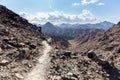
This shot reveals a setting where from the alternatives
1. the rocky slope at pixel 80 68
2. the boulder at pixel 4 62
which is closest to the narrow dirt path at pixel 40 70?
the rocky slope at pixel 80 68

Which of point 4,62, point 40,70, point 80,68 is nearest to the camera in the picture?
point 4,62

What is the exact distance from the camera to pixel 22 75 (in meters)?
27.1

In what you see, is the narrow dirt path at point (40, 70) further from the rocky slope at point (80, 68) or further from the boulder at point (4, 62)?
the boulder at point (4, 62)

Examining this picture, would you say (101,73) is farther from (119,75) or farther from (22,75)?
(22,75)

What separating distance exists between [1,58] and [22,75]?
14.1 ft

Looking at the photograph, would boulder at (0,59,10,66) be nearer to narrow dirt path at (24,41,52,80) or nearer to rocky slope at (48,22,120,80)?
narrow dirt path at (24,41,52,80)

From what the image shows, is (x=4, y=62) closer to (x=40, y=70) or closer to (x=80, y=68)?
(x=40, y=70)

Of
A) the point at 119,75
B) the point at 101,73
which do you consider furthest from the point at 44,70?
the point at 119,75

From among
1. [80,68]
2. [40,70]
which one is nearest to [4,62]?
[40,70]

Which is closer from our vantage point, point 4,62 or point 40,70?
point 4,62

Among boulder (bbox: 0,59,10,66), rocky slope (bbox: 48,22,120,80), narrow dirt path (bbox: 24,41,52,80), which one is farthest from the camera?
rocky slope (bbox: 48,22,120,80)

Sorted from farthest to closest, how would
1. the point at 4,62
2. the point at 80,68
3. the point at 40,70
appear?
the point at 80,68
the point at 40,70
the point at 4,62

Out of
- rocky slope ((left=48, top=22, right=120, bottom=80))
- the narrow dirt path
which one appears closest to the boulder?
the narrow dirt path

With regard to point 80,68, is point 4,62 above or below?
above
